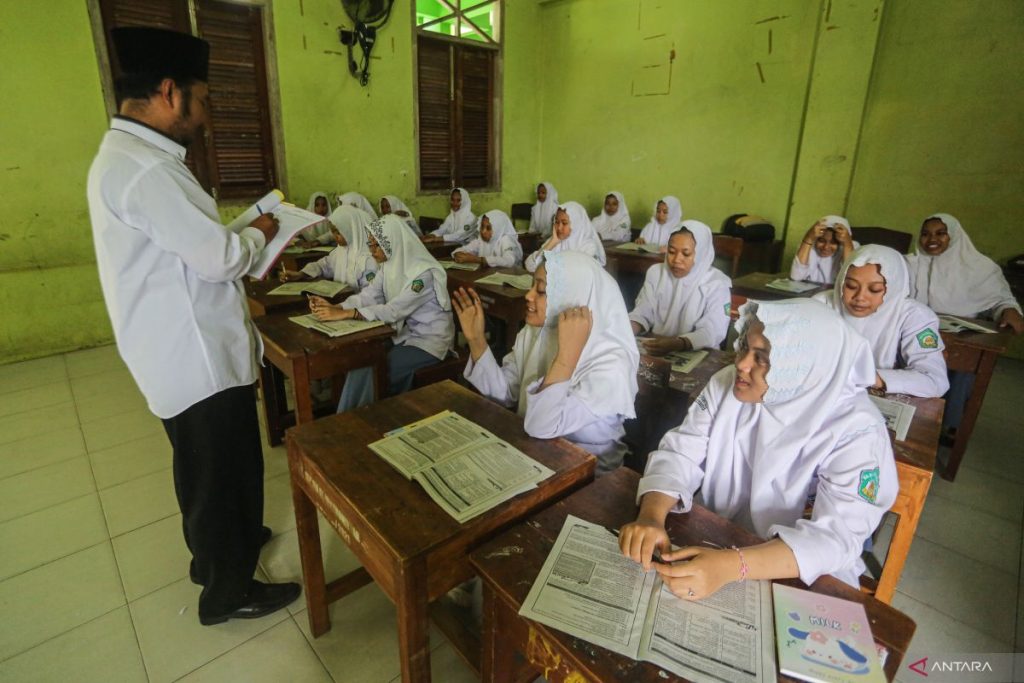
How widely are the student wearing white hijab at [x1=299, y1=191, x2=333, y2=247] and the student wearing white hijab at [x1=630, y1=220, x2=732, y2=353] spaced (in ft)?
10.4

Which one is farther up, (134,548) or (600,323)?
(600,323)

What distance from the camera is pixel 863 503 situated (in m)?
1.03

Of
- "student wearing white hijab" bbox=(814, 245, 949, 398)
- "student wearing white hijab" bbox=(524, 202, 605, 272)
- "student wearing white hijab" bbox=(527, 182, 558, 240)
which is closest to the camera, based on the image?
"student wearing white hijab" bbox=(814, 245, 949, 398)

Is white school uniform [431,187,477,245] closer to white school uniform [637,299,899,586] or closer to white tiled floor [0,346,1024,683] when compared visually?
white tiled floor [0,346,1024,683]

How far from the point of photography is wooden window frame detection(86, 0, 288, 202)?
409cm

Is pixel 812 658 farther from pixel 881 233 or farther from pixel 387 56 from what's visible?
pixel 387 56

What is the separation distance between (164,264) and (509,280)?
232cm

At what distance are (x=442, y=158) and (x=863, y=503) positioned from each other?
6.46 m

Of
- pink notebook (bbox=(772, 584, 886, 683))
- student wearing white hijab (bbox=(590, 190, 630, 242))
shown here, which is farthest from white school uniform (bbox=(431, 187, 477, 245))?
pink notebook (bbox=(772, 584, 886, 683))

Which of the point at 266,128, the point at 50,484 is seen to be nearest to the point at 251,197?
the point at 266,128

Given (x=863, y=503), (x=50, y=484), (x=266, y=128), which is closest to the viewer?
(x=863, y=503)

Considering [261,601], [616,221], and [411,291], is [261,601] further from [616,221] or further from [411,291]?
[616,221]

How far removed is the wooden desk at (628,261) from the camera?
14.6 ft

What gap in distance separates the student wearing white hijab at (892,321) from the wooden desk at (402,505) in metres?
1.49
